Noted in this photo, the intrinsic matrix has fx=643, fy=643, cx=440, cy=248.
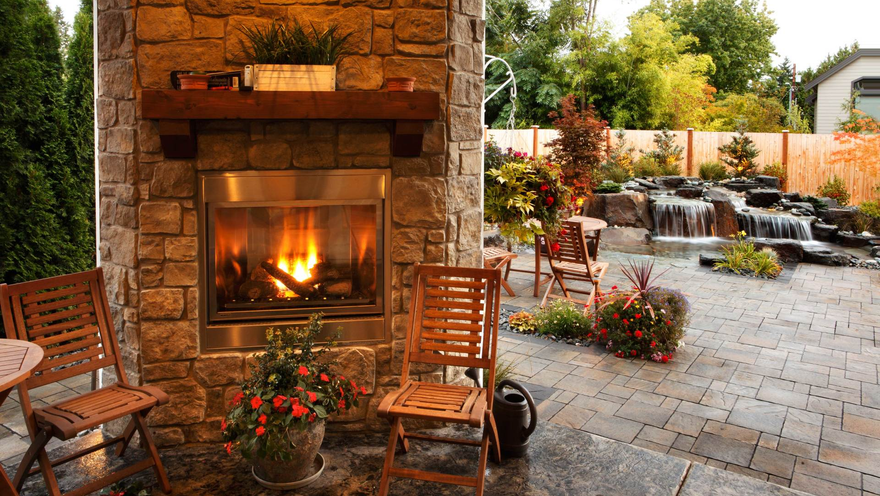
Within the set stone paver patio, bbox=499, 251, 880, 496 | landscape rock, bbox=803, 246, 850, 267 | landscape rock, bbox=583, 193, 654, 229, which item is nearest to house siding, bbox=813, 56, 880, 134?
landscape rock, bbox=583, 193, 654, 229

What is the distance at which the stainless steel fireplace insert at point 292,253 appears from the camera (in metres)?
3.39

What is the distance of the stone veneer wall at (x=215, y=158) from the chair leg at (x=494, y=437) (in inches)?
27.4

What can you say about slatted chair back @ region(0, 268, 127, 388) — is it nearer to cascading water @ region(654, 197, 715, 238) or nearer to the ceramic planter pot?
the ceramic planter pot

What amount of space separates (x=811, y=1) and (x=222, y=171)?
3373 centimetres

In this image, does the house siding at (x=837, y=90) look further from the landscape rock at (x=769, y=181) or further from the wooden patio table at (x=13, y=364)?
the wooden patio table at (x=13, y=364)

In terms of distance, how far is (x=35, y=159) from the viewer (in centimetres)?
502

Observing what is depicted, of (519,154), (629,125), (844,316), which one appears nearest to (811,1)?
(629,125)

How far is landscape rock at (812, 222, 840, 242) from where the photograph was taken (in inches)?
456

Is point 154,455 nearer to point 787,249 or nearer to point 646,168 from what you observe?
point 787,249

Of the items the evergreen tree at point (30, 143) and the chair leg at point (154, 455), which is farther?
the evergreen tree at point (30, 143)

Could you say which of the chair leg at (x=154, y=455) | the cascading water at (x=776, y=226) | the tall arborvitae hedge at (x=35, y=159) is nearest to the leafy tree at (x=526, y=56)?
the cascading water at (x=776, y=226)

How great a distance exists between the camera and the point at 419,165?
3504 millimetres

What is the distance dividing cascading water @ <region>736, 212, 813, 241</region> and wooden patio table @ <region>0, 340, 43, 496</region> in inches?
471

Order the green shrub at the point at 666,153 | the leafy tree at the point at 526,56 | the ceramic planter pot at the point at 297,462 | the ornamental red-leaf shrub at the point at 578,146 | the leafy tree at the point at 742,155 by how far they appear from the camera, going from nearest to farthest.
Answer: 1. the ceramic planter pot at the point at 297,462
2. the ornamental red-leaf shrub at the point at 578,146
3. the leafy tree at the point at 742,155
4. the green shrub at the point at 666,153
5. the leafy tree at the point at 526,56
